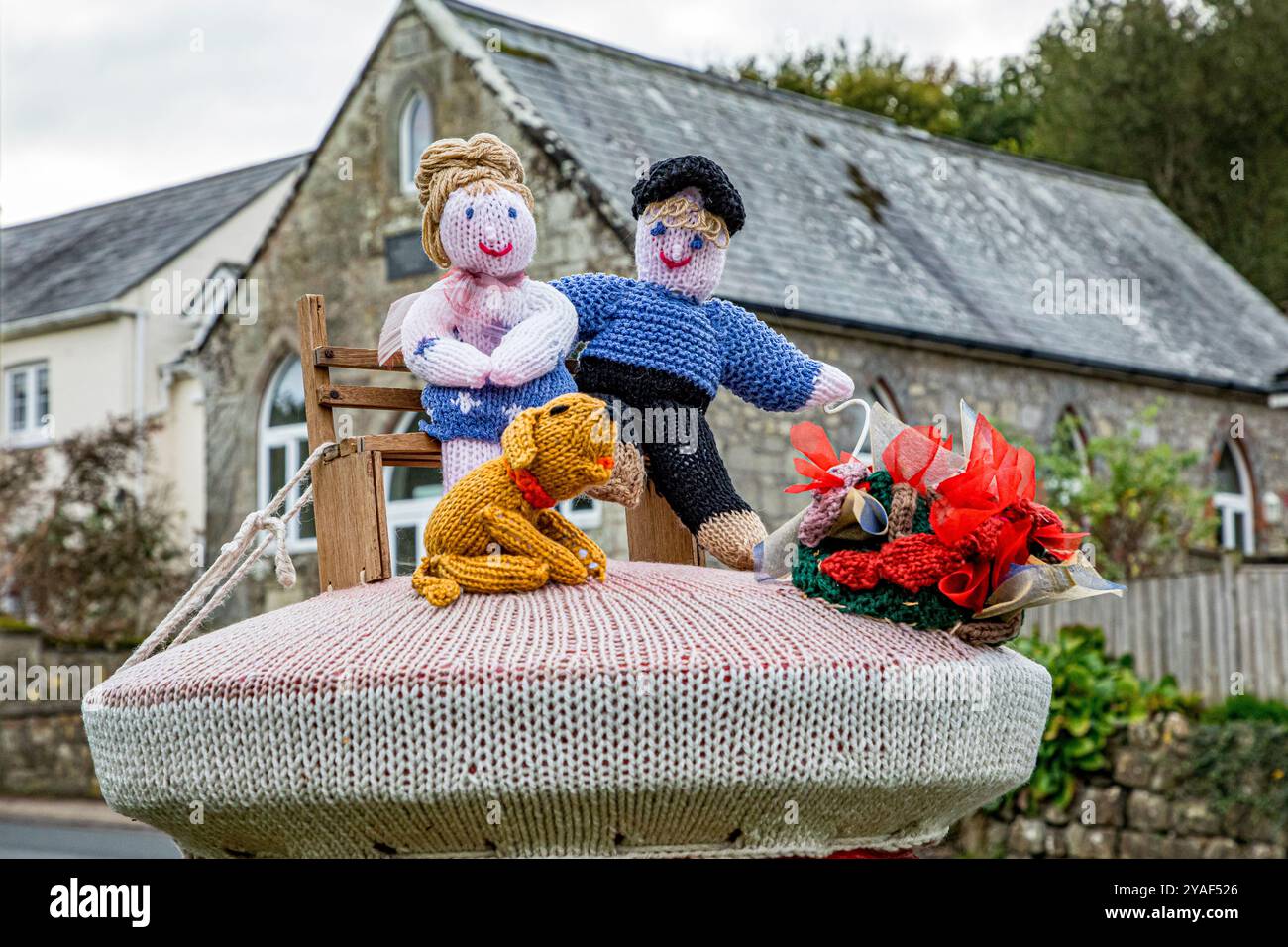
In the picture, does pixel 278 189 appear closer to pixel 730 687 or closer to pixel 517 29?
pixel 517 29

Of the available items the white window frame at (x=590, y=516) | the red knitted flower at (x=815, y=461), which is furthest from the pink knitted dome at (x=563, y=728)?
the white window frame at (x=590, y=516)

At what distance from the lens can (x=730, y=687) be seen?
2.31 m

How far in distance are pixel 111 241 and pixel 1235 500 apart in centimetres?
1725

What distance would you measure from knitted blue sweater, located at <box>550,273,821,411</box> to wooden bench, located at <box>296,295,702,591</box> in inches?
10.9

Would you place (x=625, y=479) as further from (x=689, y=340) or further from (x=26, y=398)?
(x=26, y=398)

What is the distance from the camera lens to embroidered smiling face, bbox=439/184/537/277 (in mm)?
2977

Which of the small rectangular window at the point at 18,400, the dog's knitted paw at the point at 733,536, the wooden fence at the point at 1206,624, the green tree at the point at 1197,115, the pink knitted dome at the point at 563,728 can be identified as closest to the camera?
the pink knitted dome at the point at 563,728

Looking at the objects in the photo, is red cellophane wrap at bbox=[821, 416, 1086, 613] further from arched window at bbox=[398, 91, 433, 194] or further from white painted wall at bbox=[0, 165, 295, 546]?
white painted wall at bbox=[0, 165, 295, 546]

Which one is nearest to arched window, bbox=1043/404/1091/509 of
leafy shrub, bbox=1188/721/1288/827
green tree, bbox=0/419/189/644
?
leafy shrub, bbox=1188/721/1288/827

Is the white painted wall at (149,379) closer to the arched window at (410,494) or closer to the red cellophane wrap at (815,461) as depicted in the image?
the arched window at (410,494)

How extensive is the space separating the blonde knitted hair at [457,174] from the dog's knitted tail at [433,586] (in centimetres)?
65

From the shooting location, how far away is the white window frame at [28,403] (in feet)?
80.8

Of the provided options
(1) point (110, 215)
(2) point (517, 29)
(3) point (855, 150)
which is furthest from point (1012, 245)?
(1) point (110, 215)

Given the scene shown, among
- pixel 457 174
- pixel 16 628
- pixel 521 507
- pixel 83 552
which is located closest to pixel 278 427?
pixel 16 628
